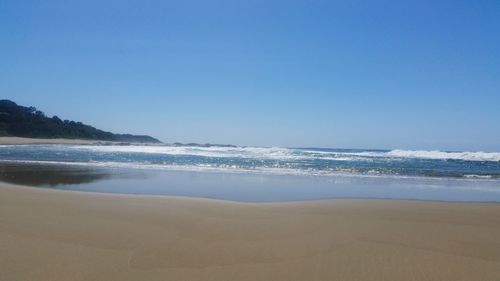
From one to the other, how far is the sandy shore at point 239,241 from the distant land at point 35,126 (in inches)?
2787

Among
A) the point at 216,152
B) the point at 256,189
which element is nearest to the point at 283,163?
the point at 256,189

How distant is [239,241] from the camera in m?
5.62

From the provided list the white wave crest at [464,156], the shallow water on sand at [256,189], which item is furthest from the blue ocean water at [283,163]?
the shallow water on sand at [256,189]

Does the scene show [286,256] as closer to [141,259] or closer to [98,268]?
[141,259]

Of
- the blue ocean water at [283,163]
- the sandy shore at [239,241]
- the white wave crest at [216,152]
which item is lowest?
the sandy shore at [239,241]

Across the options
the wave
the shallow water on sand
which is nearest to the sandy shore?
the shallow water on sand

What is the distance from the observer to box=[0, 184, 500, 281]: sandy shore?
14.5ft

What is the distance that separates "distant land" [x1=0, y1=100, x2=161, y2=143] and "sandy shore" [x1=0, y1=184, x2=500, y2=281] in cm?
7078

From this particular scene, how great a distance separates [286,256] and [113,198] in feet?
18.7

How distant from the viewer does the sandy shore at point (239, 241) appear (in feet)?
14.5

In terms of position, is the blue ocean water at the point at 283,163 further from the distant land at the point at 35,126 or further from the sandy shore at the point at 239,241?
the distant land at the point at 35,126

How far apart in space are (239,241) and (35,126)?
78609mm

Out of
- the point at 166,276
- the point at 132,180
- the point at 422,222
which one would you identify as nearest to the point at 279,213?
the point at 422,222

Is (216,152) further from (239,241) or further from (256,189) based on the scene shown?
(239,241)
